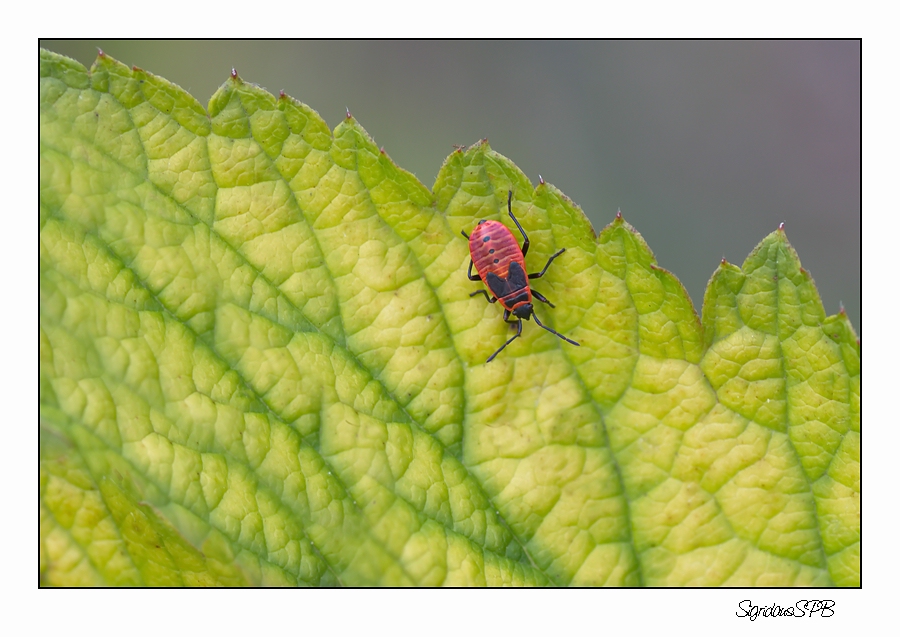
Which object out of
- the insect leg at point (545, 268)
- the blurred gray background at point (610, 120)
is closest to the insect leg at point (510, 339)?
the insect leg at point (545, 268)

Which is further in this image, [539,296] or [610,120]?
[610,120]

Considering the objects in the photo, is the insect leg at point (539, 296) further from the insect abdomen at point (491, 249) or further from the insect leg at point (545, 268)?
the insect abdomen at point (491, 249)

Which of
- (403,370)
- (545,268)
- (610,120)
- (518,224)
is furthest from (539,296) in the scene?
(610,120)

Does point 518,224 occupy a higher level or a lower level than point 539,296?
higher

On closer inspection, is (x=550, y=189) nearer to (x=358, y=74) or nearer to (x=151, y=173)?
(x=151, y=173)

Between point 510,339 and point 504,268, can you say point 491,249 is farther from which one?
point 510,339

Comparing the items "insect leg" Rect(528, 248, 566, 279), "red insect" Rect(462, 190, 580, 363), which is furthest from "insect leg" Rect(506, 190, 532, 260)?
"insect leg" Rect(528, 248, 566, 279)

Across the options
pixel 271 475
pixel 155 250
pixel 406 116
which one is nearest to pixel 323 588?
pixel 271 475
